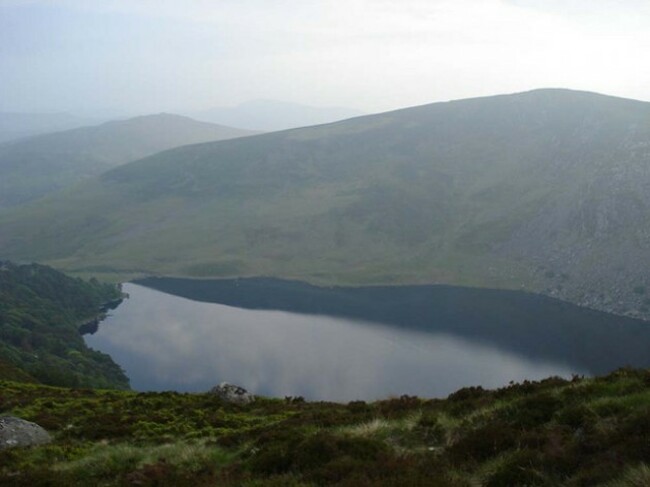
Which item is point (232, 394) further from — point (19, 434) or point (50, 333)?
point (50, 333)

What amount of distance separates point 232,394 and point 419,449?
961 inches

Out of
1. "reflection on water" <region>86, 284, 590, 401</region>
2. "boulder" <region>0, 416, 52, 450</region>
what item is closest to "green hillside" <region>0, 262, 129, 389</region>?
"reflection on water" <region>86, 284, 590, 401</region>

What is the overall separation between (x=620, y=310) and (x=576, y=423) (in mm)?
168670

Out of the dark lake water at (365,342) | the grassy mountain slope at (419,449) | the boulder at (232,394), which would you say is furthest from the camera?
the dark lake water at (365,342)

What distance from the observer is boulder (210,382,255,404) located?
38.2 metres

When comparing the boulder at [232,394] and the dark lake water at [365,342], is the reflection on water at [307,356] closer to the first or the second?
the dark lake water at [365,342]

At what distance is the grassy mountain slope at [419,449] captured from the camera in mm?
12695

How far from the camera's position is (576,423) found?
15.6 meters

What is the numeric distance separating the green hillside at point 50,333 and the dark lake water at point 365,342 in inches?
308

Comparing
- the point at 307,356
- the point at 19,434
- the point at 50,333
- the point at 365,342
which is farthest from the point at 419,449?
the point at 50,333

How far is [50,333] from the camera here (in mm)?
142625

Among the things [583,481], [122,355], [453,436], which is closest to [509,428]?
[453,436]

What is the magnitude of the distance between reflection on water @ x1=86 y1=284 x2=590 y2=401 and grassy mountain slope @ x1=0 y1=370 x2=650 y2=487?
3263 inches

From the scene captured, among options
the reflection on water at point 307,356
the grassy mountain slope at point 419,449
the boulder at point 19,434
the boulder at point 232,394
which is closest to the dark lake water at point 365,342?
the reflection on water at point 307,356
